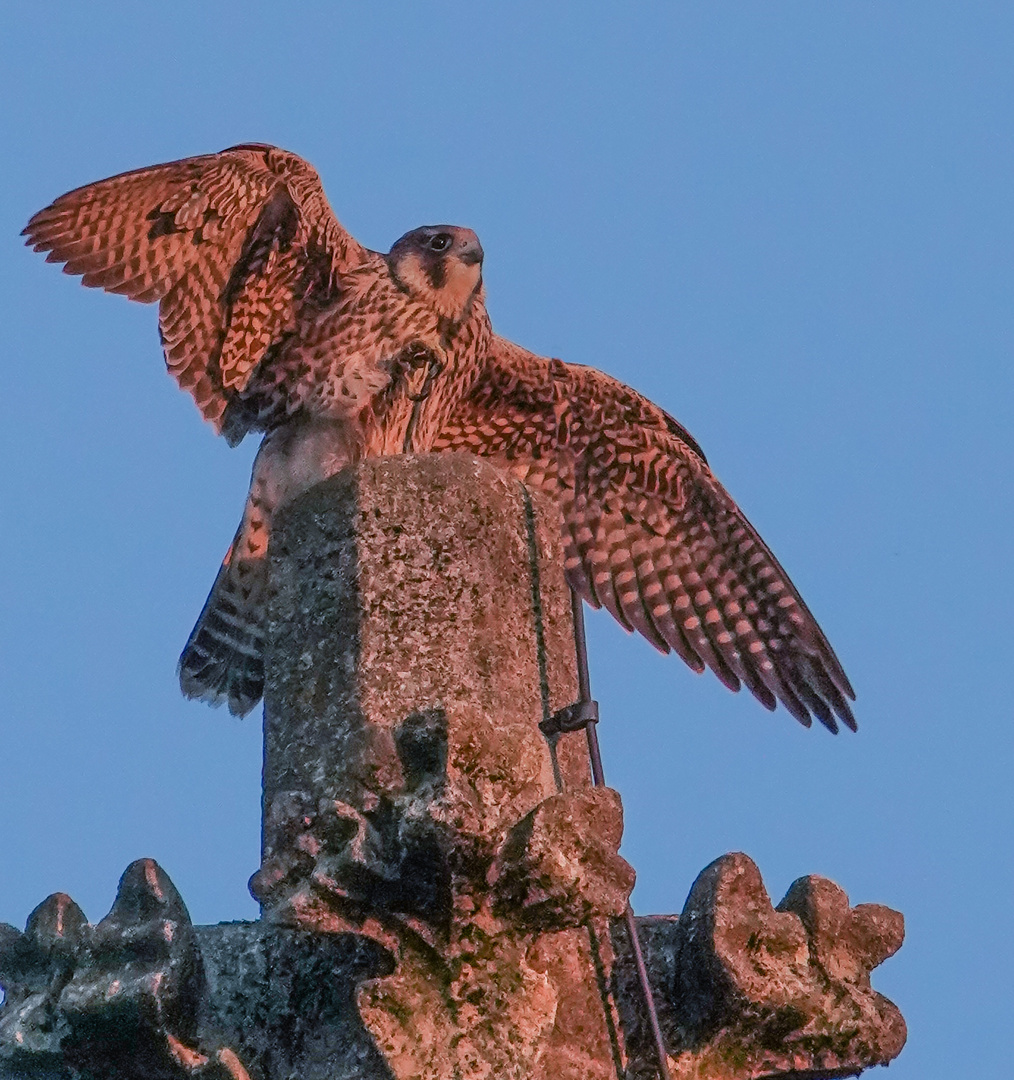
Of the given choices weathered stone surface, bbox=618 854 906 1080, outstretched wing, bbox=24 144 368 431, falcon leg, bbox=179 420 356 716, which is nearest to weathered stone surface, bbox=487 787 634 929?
weathered stone surface, bbox=618 854 906 1080

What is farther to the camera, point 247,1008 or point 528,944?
point 247,1008

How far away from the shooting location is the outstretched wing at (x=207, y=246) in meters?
6.04

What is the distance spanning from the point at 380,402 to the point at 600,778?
313 centimetres

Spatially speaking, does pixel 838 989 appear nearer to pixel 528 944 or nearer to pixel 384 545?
pixel 528 944

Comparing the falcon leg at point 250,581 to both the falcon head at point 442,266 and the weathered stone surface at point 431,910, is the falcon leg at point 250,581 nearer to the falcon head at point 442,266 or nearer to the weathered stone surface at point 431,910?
the falcon head at point 442,266

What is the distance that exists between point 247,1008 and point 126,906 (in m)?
0.26

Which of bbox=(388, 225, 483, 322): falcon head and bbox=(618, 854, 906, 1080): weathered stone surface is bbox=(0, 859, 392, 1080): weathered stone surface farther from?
bbox=(388, 225, 483, 322): falcon head

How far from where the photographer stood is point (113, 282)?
6.10m

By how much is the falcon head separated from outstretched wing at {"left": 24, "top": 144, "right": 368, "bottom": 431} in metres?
0.50

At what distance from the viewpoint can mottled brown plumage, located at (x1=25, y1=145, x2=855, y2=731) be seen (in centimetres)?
605

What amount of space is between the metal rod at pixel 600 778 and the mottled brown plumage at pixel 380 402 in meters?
2.16

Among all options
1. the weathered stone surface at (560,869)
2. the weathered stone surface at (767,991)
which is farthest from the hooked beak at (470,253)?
the weathered stone surface at (560,869)

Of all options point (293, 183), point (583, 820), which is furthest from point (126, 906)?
point (293, 183)

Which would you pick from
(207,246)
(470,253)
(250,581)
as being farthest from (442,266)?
(250,581)
